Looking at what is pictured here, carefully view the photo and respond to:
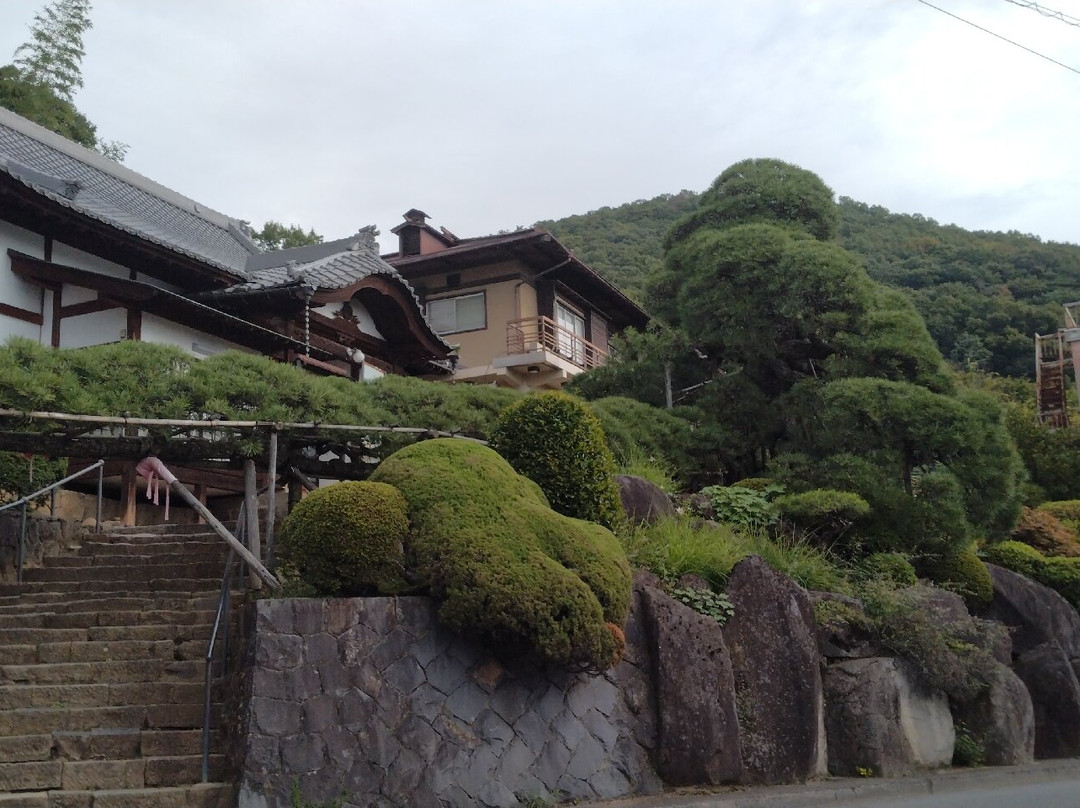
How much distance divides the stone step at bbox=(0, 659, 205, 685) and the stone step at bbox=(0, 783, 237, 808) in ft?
5.49

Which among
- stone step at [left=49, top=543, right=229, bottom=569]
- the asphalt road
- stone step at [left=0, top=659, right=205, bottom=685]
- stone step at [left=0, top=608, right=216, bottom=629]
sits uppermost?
stone step at [left=49, top=543, right=229, bottom=569]

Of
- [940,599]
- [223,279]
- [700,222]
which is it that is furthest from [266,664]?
[700,222]

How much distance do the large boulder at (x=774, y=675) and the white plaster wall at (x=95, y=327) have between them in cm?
1082

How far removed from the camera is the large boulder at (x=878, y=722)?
1176 cm

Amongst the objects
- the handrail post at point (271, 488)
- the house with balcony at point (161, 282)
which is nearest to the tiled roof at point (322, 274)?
the house with balcony at point (161, 282)

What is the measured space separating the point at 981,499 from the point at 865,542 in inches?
85.1

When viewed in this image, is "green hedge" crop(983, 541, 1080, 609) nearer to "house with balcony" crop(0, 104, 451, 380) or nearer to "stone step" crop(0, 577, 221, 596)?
"house with balcony" crop(0, 104, 451, 380)

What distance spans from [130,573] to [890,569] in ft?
34.2

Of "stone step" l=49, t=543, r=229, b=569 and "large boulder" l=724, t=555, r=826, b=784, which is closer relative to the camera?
"large boulder" l=724, t=555, r=826, b=784

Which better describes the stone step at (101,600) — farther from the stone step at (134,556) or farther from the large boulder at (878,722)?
the large boulder at (878,722)

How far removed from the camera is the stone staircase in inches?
338

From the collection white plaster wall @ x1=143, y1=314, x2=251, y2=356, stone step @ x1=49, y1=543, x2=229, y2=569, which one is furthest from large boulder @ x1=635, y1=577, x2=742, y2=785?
white plaster wall @ x1=143, y1=314, x2=251, y2=356

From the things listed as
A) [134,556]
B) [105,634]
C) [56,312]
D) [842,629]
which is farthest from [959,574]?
[56,312]

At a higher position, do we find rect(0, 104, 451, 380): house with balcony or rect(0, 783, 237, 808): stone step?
rect(0, 104, 451, 380): house with balcony
